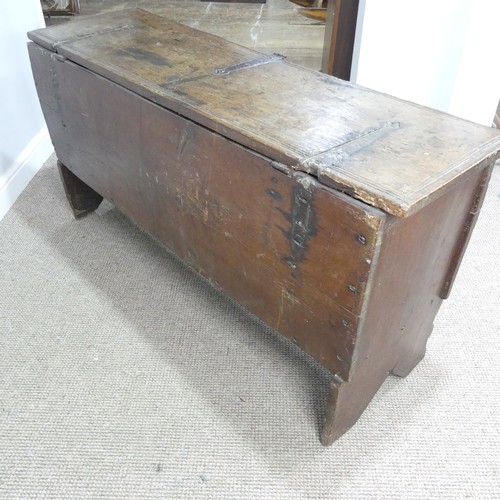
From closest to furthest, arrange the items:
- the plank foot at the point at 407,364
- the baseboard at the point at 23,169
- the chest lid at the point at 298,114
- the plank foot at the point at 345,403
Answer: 1. the chest lid at the point at 298,114
2. the plank foot at the point at 345,403
3. the plank foot at the point at 407,364
4. the baseboard at the point at 23,169

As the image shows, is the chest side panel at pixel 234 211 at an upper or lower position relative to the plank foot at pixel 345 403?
upper

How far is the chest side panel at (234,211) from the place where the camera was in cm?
94

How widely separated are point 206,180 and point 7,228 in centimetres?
108

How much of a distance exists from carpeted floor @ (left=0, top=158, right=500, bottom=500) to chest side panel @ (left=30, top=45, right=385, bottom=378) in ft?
0.77

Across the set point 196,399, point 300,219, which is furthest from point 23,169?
point 300,219

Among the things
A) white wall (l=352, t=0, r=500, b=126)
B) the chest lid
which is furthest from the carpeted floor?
white wall (l=352, t=0, r=500, b=126)

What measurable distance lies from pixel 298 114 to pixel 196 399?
721 millimetres

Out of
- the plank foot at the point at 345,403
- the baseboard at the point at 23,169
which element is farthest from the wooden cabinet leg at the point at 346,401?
the baseboard at the point at 23,169

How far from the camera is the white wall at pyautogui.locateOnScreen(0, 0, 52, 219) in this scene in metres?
2.01

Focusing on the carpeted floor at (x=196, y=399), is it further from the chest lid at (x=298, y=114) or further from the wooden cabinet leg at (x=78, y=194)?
the chest lid at (x=298, y=114)

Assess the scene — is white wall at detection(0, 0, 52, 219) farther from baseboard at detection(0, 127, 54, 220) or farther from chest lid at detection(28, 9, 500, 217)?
chest lid at detection(28, 9, 500, 217)

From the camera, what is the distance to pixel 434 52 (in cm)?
205

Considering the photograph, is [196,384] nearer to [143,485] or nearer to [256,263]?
[143,485]

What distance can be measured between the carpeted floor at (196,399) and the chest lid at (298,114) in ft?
2.06
